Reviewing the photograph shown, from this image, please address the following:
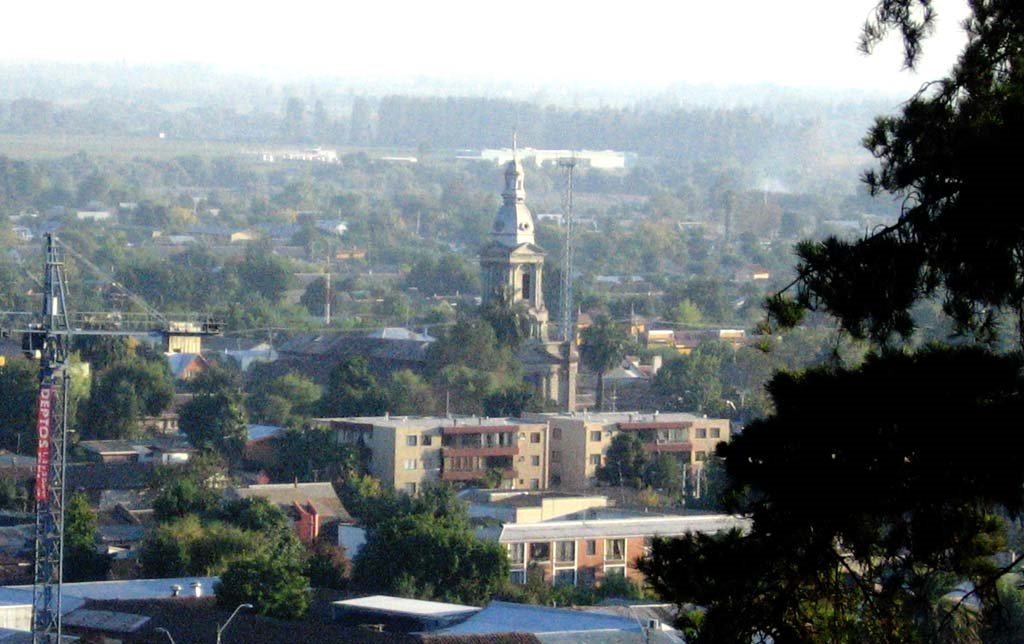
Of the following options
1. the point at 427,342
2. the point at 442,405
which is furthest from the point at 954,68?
the point at 427,342

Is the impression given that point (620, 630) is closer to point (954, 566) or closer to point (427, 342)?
point (954, 566)

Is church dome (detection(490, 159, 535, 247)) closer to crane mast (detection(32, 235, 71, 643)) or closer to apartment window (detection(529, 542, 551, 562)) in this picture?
apartment window (detection(529, 542, 551, 562))

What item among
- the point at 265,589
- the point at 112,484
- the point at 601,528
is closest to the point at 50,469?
the point at 265,589

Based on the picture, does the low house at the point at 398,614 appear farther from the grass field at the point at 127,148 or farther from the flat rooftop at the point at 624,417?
the grass field at the point at 127,148

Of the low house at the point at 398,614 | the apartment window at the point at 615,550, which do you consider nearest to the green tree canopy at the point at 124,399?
the apartment window at the point at 615,550

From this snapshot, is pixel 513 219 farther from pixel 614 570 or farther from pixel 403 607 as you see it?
pixel 403 607
